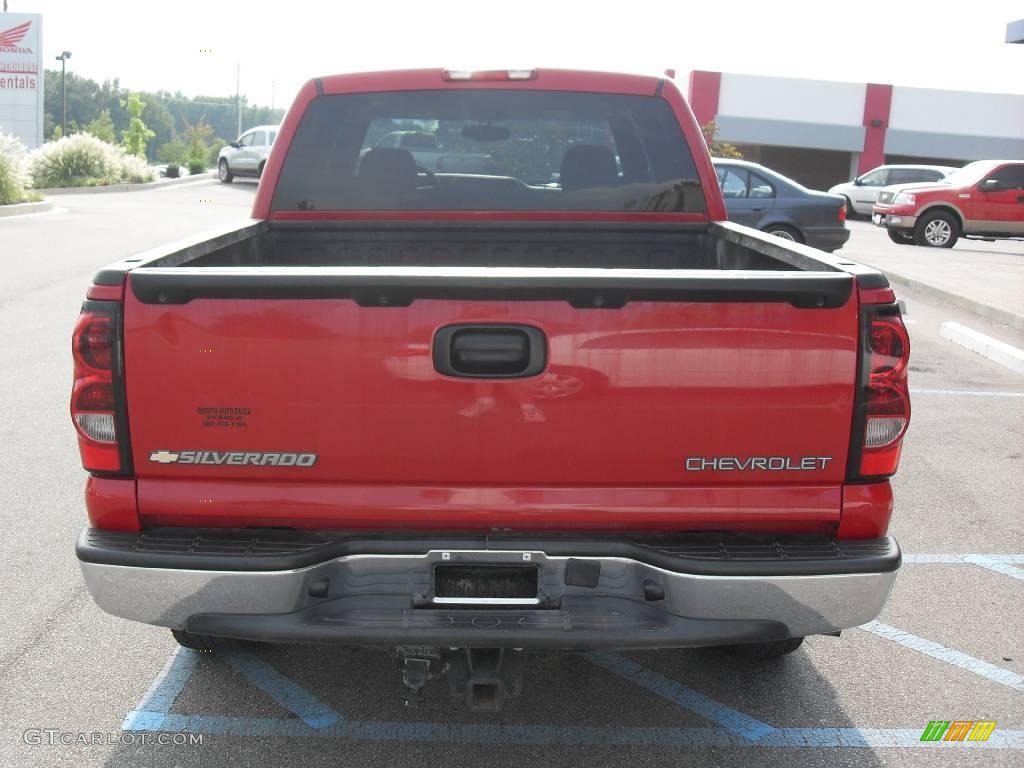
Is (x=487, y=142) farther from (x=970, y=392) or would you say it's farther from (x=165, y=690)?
(x=970, y=392)

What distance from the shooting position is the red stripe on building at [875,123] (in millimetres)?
50469

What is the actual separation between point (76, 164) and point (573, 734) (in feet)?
125

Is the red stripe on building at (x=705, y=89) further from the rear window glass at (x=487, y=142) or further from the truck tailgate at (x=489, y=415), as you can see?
the truck tailgate at (x=489, y=415)

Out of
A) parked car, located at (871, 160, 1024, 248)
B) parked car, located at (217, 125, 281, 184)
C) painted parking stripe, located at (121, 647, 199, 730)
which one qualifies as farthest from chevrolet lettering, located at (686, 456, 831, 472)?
parked car, located at (217, 125, 281, 184)

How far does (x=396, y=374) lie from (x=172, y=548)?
784mm

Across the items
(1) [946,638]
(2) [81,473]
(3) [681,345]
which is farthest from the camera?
(2) [81,473]

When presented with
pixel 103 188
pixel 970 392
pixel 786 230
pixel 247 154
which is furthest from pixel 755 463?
pixel 247 154

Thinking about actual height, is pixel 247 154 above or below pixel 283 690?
above

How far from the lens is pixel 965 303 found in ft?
46.6

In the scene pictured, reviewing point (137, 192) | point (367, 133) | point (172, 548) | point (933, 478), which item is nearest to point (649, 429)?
point (172, 548)

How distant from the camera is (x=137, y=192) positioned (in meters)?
36.8

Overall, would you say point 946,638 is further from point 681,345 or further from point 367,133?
point 367,133

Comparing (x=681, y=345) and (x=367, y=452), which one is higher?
(x=681, y=345)
